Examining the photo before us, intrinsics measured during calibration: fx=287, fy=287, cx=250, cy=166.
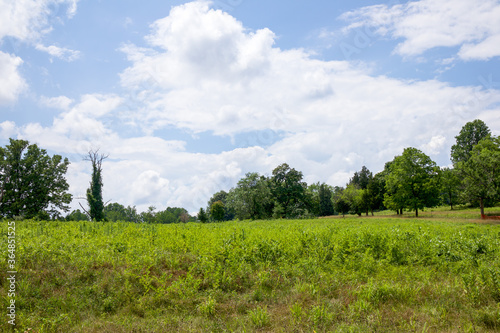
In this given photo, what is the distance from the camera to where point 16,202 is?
3538 cm

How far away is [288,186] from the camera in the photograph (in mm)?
59594

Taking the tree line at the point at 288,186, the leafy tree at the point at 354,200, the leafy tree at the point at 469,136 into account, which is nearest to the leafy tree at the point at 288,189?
the tree line at the point at 288,186

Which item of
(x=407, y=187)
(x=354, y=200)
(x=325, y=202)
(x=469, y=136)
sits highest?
(x=469, y=136)

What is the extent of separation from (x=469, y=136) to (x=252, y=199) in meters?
48.4

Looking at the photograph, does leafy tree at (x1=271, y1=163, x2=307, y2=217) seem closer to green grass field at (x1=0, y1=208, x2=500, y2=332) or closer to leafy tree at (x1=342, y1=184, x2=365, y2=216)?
leafy tree at (x1=342, y1=184, x2=365, y2=216)

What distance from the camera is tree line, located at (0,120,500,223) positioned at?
35.8m

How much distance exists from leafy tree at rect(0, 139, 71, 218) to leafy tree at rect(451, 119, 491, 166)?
237ft

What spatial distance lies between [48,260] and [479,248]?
15257 millimetres

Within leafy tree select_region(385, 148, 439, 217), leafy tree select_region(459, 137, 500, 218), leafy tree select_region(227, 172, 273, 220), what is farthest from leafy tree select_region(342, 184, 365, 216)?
leafy tree select_region(459, 137, 500, 218)

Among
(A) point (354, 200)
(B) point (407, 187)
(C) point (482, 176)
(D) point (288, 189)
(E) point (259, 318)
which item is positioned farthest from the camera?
(A) point (354, 200)

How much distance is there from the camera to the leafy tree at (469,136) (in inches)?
2359

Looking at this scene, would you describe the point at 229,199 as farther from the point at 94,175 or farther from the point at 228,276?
the point at 228,276

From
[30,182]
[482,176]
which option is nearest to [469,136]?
[482,176]

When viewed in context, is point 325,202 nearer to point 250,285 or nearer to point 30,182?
point 30,182
